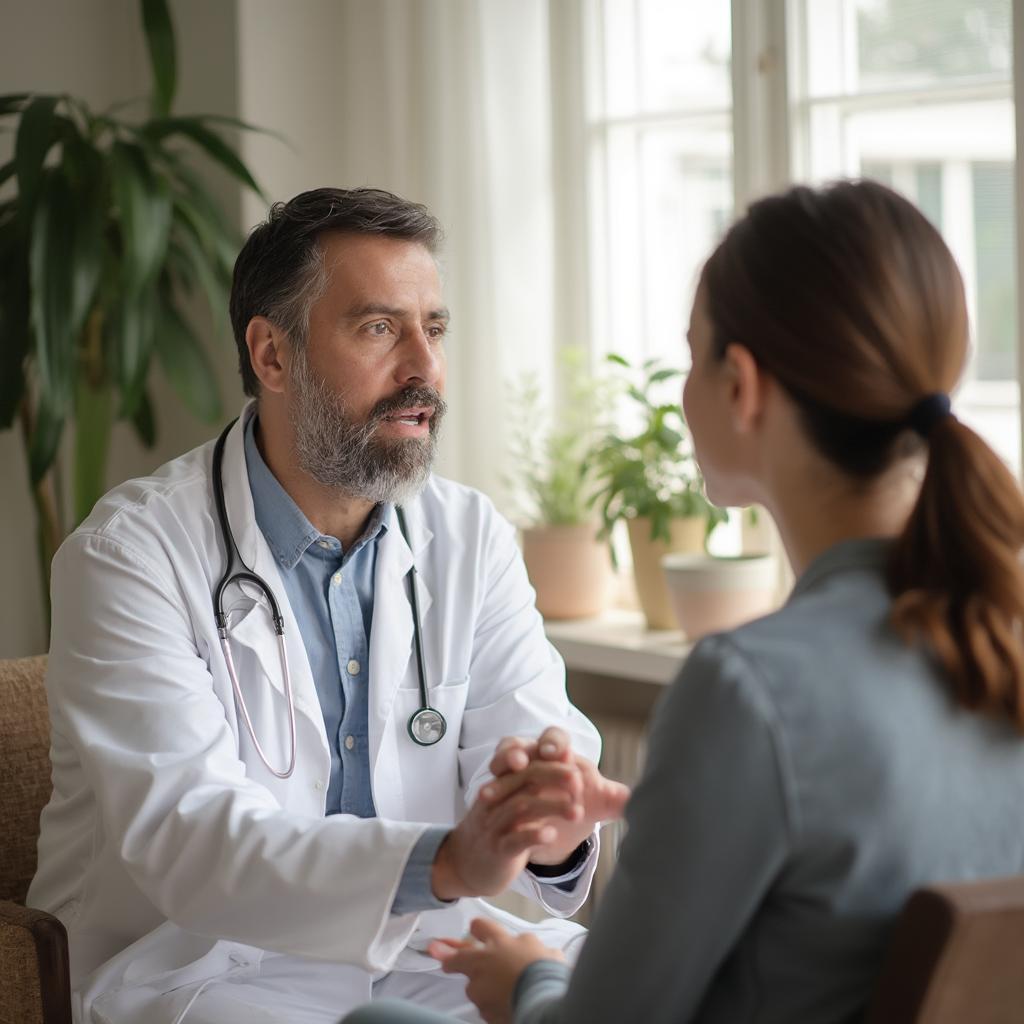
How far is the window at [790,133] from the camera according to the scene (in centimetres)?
254

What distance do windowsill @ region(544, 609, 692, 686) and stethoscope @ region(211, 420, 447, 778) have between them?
90cm

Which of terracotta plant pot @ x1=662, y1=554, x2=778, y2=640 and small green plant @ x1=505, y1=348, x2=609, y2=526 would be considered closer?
terracotta plant pot @ x1=662, y1=554, x2=778, y2=640

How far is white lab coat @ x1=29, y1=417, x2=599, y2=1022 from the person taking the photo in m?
1.48

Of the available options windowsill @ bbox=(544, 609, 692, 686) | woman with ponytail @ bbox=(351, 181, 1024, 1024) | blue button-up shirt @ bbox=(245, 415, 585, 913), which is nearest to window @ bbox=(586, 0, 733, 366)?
windowsill @ bbox=(544, 609, 692, 686)

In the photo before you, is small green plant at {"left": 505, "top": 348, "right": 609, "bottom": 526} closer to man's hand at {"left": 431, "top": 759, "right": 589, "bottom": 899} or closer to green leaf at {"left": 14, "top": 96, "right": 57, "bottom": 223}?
green leaf at {"left": 14, "top": 96, "right": 57, "bottom": 223}

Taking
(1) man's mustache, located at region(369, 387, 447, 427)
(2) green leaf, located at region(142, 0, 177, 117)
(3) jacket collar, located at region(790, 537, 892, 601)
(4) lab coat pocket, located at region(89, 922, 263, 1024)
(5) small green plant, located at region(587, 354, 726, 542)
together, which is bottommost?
(4) lab coat pocket, located at region(89, 922, 263, 1024)

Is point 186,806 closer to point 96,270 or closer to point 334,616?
point 334,616

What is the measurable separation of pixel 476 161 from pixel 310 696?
1.72 meters

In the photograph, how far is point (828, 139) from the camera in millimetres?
2750

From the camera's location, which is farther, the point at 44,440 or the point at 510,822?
the point at 44,440

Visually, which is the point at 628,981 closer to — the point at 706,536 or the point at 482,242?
the point at 706,536

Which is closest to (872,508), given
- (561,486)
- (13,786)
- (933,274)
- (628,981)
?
(933,274)

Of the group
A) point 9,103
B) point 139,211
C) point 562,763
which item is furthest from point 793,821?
point 9,103

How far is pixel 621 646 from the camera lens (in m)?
2.79
